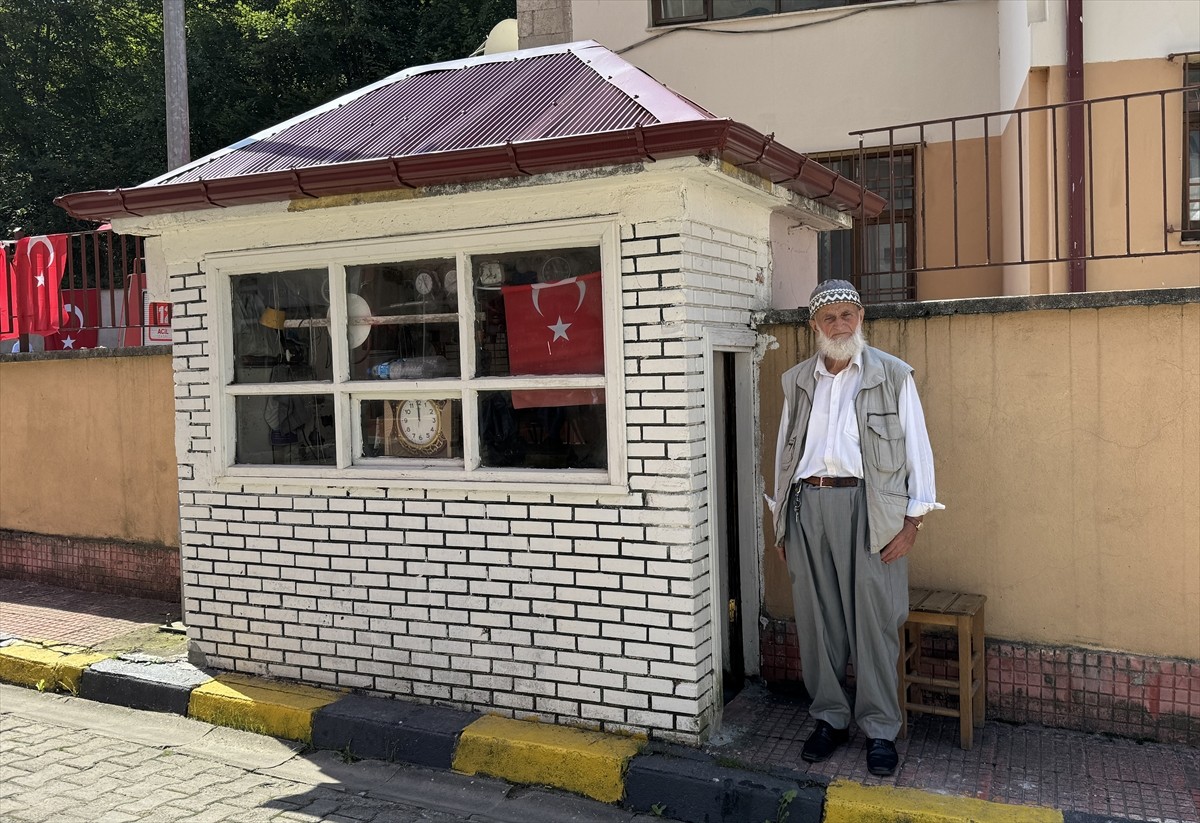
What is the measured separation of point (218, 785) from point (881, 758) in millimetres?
2992

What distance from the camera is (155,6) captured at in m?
21.4

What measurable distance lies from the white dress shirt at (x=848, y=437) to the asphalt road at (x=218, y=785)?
1695mm

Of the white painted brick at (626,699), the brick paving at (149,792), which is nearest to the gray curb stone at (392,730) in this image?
the brick paving at (149,792)

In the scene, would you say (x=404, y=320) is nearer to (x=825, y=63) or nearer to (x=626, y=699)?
(x=626, y=699)

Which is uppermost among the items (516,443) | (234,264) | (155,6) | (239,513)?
(155,6)

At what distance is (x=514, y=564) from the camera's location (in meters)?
4.86

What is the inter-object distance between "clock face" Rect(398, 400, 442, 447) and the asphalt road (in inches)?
63.6

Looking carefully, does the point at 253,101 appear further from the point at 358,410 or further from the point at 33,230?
the point at 358,410

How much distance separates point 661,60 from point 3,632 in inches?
325

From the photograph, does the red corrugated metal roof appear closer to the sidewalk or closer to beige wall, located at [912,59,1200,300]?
the sidewalk

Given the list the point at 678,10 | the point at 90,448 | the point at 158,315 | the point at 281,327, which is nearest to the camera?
the point at 281,327

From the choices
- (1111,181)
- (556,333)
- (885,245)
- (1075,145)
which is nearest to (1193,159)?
(1111,181)

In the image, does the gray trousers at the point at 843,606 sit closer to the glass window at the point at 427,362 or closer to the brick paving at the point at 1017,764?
the brick paving at the point at 1017,764

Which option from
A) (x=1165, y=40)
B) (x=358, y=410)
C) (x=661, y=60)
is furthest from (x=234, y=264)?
(x=1165, y=40)
